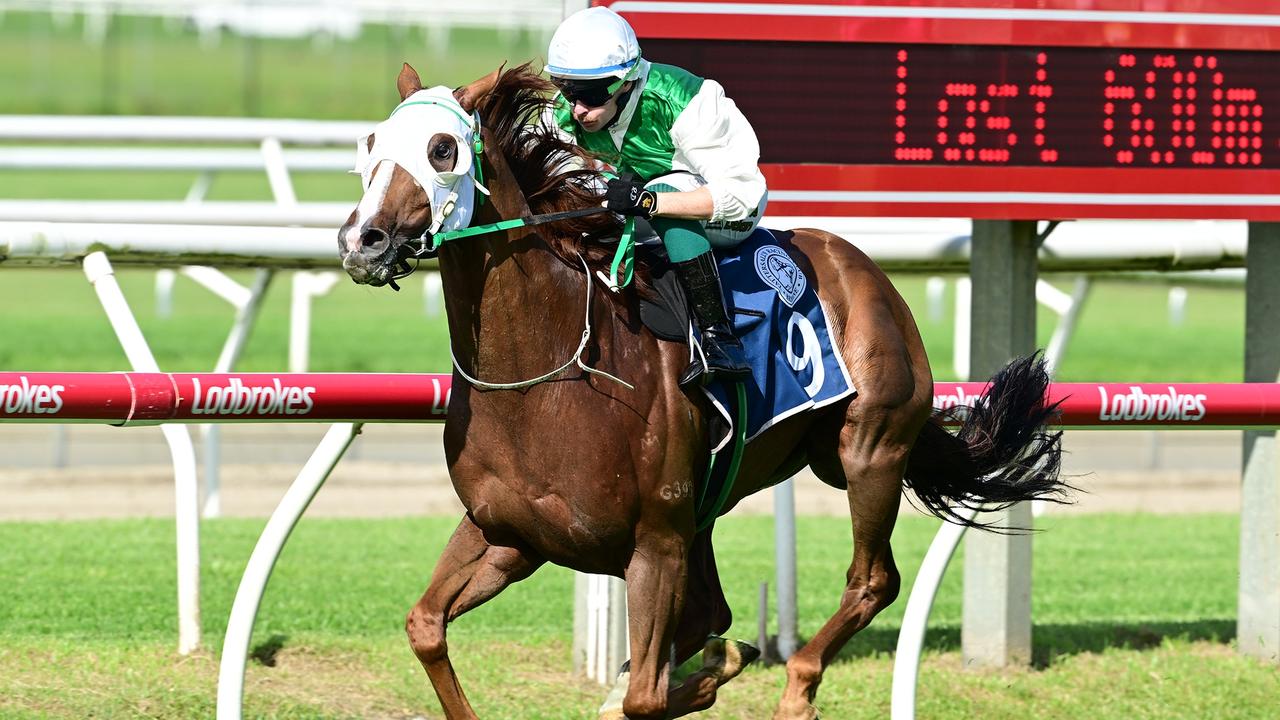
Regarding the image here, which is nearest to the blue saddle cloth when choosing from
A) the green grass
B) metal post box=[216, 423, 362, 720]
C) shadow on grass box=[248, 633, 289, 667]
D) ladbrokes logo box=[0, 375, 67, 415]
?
metal post box=[216, 423, 362, 720]

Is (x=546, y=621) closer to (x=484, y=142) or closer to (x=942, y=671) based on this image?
(x=942, y=671)

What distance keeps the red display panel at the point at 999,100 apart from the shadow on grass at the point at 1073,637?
4.71 feet

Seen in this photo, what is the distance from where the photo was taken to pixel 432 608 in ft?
12.4

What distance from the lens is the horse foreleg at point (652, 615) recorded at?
12.0 feet

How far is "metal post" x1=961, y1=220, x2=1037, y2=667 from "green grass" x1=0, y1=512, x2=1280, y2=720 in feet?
0.39

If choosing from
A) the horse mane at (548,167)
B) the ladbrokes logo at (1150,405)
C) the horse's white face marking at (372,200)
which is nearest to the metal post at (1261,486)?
the ladbrokes logo at (1150,405)

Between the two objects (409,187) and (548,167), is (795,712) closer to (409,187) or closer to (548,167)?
(548,167)

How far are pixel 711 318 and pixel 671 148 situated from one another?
0.41 metres

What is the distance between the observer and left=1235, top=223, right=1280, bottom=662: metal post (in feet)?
18.6

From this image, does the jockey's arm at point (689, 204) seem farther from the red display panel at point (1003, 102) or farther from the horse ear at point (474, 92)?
the red display panel at point (1003, 102)

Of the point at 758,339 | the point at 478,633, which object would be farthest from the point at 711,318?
the point at 478,633

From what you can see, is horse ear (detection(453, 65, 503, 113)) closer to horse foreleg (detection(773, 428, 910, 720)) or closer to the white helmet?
the white helmet

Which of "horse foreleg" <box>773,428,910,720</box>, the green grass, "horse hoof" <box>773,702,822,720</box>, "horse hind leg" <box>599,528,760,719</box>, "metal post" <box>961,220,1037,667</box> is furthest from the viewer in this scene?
"metal post" <box>961,220,1037,667</box>

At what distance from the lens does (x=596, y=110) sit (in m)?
3.76
